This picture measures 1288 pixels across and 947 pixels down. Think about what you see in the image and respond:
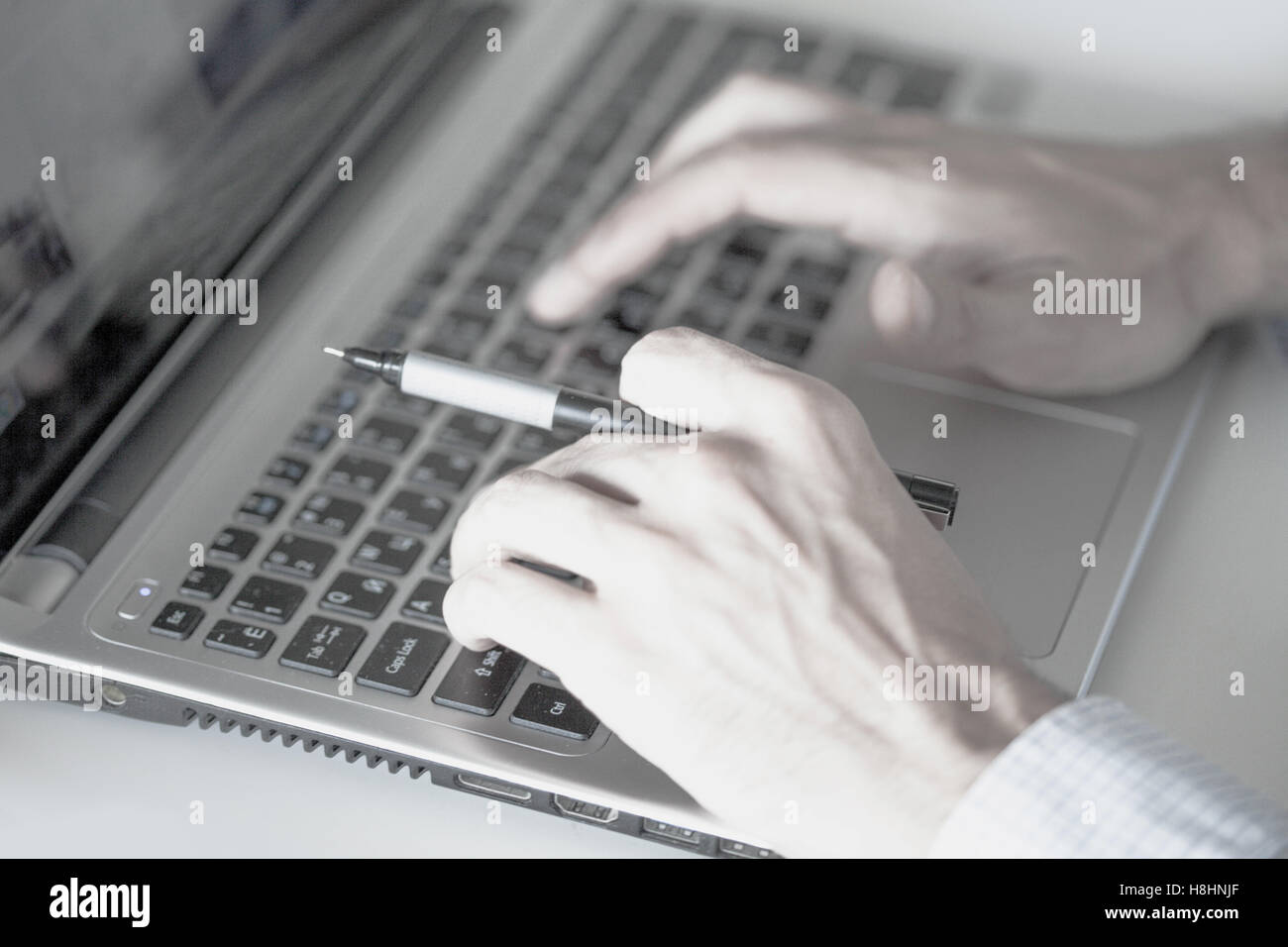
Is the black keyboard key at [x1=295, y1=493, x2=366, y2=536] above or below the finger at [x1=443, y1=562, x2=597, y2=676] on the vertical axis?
below

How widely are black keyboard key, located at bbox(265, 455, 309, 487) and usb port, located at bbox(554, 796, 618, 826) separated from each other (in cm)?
22

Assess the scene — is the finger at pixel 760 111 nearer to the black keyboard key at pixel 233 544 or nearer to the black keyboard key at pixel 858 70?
the black keyboard key at pixel 858 70

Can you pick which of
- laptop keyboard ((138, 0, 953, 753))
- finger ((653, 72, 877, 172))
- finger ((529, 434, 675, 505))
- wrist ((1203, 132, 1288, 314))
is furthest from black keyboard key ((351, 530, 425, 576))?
wrist ((1203, 132, 1288, 314))

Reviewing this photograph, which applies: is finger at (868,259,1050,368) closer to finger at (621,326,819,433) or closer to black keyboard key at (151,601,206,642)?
finger at (621,326,819,433)

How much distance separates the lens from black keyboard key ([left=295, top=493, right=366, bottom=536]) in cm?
64

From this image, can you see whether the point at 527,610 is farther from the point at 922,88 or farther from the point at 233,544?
the point at 922,88

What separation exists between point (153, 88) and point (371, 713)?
0.36m

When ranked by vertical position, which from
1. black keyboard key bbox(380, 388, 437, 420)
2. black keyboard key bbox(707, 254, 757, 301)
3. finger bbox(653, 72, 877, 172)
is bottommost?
black keyboard key bbox(380, 388, 437, 420)

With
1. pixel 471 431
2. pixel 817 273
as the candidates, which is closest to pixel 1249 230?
pixel 817 273

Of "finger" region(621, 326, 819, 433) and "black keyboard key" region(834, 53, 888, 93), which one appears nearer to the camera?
"finger" region(621, 326, 819, 433)

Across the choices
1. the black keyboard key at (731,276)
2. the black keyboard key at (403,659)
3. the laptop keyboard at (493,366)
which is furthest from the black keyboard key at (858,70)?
the black keyboard key at (403,659)
